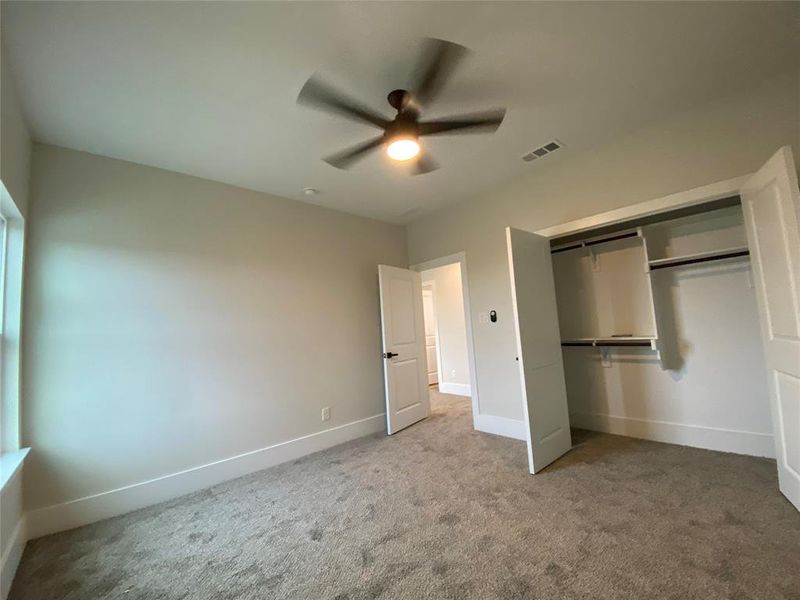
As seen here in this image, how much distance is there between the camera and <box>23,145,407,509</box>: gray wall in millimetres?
2285

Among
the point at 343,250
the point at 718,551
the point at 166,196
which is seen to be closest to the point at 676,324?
the point at 718,551

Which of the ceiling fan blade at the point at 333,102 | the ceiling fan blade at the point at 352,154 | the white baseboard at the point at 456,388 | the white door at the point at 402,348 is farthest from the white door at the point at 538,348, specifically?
the white baseboard at the point at 456,388

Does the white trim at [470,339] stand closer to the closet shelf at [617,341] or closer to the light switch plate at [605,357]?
the closet shelf at [617,341]

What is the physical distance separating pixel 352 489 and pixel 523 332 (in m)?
1.86

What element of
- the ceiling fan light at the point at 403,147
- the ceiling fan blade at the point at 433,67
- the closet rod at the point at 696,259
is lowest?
the closet rod at the point at 696,259

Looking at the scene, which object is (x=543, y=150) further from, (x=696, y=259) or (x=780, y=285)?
(x=780, y=285)

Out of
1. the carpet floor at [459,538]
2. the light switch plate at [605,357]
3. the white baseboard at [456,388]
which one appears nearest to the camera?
the carpet floor at [459,538]

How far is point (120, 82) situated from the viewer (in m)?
1.86

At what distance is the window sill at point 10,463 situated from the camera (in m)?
1.67

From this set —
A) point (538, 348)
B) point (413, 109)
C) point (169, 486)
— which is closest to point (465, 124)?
point (413, 109)

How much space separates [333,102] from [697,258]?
318cm

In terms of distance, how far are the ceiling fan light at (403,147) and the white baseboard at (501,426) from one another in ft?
9.45

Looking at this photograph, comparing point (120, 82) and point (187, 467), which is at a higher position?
point (120, 82)

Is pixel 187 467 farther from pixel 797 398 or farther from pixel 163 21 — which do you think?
pixel 797 398
